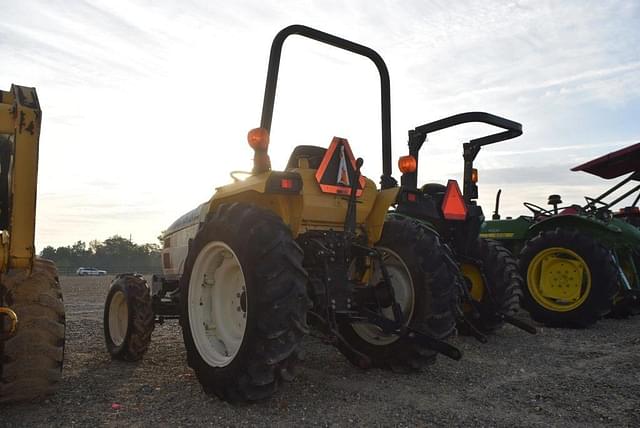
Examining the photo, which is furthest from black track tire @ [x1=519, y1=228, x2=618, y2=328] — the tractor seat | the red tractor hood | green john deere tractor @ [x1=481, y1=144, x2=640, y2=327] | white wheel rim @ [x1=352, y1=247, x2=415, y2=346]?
the tractor seat

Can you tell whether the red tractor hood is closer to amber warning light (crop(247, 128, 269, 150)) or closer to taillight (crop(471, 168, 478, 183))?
taillight (crop(471, 168, 478, 183))

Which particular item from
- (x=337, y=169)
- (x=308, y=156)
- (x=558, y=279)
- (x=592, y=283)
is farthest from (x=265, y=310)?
(x=558, y=279)

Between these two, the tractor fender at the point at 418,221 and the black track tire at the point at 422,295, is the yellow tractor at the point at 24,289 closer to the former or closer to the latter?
the black track tire at the point at 422,295

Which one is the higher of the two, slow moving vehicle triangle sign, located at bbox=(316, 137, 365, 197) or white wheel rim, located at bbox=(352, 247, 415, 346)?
slow moving vehicle triangle sign, located at bbox=(316, 137, 365, 197)

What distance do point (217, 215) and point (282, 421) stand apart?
1419 mm

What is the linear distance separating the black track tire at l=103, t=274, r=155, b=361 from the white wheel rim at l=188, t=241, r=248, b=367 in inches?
49.0

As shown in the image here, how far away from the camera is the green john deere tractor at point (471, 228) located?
612 centimetres

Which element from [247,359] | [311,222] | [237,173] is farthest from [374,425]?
[237,173]

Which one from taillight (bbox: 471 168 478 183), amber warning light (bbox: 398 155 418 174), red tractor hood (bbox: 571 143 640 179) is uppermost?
red tractor hood (bbox: 571 143 640 179)

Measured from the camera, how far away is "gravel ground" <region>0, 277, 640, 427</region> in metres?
3.28

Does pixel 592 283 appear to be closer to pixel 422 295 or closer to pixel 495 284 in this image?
pixel 495 284

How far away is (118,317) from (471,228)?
156 inches

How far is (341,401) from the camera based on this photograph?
3.65m

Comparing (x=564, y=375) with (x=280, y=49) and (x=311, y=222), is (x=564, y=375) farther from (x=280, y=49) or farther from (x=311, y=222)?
(x=280, y=49)
